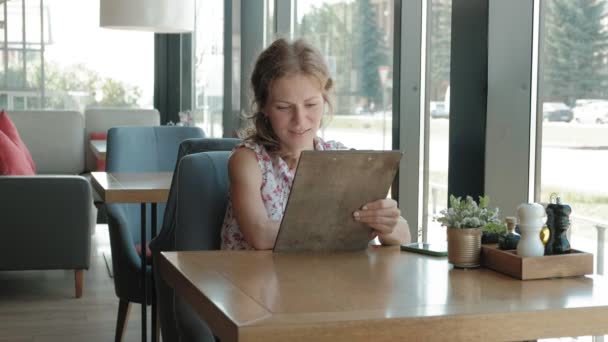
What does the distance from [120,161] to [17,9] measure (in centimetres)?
496

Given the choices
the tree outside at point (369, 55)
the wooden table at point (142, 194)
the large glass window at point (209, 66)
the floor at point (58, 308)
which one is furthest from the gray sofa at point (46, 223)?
the large glass window at point (209, 66)

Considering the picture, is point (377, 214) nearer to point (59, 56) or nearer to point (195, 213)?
point (195, 213)

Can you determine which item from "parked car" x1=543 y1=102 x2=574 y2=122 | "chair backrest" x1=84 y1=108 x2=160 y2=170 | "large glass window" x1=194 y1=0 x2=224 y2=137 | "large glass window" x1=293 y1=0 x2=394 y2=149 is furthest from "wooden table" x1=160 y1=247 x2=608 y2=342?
"chair backrest" x1=84 y1=108 x2=160 y2=170


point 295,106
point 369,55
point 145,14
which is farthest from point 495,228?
point 145,14

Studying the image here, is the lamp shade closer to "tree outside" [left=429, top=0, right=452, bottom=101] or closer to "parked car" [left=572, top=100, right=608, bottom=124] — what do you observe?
"tree outside" [left=429, top=0, right=452, bottom=101]

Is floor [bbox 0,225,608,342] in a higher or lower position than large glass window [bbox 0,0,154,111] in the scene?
lower

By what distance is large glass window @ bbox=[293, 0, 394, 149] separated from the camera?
3506 millimetres

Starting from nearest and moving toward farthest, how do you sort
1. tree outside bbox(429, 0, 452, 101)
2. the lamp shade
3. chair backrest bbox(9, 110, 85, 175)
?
1. tree outside bbox(429, 0, 452, 101)
2. the lamp shade
3. chair backrest bbox(9, 110, 85, 175)

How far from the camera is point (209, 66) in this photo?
7156 millimetres

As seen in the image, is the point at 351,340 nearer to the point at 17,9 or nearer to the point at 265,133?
the point at 265,133

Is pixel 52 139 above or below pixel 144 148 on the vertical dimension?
below

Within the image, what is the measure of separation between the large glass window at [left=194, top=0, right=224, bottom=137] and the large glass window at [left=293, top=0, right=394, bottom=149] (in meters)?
2.51

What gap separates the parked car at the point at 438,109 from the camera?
3.05 m

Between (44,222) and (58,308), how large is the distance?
495mm
